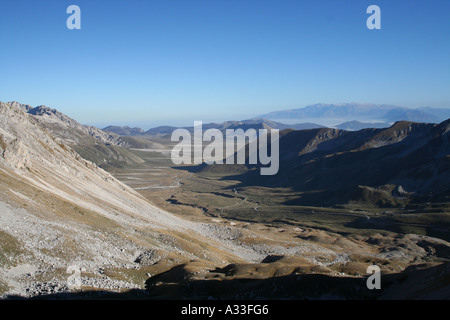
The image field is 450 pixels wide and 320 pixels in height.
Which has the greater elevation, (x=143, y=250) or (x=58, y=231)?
(x=58, y=231)

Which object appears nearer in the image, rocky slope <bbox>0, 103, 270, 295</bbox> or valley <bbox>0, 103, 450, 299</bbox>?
valley <bbox>0, 103, 450, 299</bbox>

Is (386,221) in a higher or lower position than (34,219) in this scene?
lower

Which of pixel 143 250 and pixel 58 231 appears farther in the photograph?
pixel 143 250

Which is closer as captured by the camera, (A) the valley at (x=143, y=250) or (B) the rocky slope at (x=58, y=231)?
(A) the valley at (x=143, y=250)
